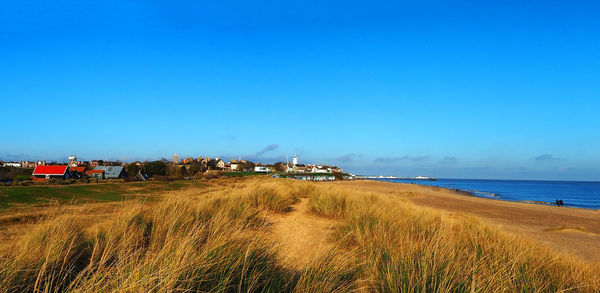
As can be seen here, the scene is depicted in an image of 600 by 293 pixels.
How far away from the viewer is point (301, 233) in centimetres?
679

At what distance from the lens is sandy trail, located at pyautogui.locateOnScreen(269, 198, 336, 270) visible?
4.58 metres

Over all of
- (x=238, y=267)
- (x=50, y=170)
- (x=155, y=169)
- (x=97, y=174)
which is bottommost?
(x=97, y=174)

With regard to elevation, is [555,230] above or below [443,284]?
below

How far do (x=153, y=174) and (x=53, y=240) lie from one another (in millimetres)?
68439

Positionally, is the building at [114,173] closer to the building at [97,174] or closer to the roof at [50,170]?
the building at [97,174]

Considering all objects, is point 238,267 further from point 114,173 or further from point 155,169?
point 155,169

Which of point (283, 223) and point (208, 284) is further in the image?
point (283, 223)

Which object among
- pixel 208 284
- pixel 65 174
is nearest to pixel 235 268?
pixel 208 284

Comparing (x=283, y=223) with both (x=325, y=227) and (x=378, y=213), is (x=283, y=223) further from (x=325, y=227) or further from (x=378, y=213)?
(x=378, y=213)

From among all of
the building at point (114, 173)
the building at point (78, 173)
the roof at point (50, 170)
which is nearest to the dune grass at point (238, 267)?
the roof at point (50, 170)

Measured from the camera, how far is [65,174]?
2021 inches

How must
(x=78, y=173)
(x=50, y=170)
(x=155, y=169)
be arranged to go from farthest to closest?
1. (x=155, y=169)
2. (x=78, y=173)
3. (x=50, y=170)

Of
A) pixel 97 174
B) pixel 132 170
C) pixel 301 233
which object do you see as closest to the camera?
pixel 301 233

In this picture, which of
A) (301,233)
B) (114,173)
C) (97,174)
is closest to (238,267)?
(301,233)
